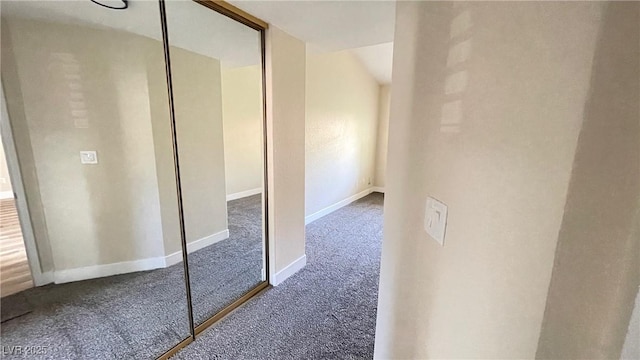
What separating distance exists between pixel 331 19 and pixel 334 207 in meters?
3.30

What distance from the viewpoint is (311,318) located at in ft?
6.54

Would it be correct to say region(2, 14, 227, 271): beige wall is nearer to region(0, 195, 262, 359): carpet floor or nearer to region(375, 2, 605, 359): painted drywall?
region(0, 195, 262, 359): carpet floor

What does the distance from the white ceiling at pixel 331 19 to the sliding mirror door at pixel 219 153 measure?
0.26 metres

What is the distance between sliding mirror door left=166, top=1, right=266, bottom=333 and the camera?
1.98 meters

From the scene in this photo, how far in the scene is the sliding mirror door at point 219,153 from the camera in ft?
6.48

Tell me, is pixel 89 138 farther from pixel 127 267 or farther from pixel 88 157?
pixel 127 267

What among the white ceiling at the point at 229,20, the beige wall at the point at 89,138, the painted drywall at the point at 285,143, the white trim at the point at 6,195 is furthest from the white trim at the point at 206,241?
the white ceiling at the point at 229,20

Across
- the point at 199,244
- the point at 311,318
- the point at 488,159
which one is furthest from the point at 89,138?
the point at 488,159

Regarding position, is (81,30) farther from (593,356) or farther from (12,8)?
(593,356)

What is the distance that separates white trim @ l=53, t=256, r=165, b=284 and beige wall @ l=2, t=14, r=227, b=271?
43mm

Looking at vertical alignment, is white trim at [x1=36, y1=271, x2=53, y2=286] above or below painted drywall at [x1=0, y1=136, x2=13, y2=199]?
below

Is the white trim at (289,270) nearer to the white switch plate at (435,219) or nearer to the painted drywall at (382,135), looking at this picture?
the white switch plate at (435,219)

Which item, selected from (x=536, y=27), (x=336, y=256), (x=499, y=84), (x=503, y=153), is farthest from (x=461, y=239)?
(x=336, y=256)

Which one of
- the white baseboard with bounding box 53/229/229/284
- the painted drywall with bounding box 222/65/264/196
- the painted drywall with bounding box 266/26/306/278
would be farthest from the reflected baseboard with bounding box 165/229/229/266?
the painted drywall with bounding box 266/26/306/278
